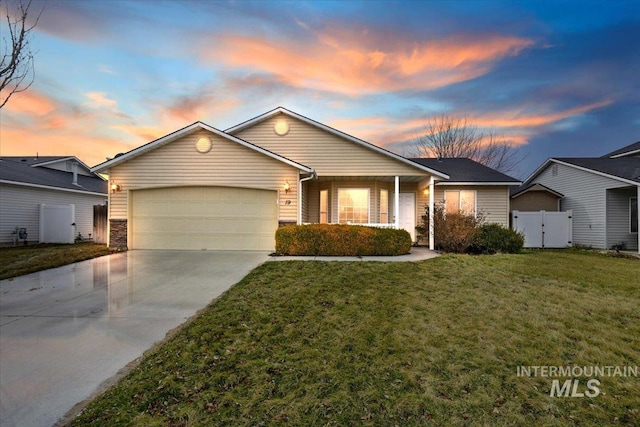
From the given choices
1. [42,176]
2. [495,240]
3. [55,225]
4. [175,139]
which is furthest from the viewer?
[42,176]

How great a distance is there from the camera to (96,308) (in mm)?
5285

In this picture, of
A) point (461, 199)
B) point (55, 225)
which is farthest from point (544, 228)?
point (55, 225)

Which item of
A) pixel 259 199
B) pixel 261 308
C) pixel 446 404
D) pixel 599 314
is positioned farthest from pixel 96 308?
pixel 599 314

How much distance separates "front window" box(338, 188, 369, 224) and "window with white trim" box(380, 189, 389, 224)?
0.72 m

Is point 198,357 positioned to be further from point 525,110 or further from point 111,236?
point 525,110

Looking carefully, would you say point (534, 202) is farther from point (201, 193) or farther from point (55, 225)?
point (55, 225)

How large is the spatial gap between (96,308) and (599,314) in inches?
327

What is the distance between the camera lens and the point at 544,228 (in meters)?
14.8

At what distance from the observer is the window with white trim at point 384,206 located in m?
14.0

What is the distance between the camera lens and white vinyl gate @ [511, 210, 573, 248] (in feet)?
48.4

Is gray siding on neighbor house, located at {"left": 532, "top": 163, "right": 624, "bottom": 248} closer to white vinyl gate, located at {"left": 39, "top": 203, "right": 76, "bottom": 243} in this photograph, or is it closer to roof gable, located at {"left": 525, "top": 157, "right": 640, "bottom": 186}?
roof gable, located at {"left": 525, "top": 157, "right": 640, "bottom": 186}

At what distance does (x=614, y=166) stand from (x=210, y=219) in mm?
18626

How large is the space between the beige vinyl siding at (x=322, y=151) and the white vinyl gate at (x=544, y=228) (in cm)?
639

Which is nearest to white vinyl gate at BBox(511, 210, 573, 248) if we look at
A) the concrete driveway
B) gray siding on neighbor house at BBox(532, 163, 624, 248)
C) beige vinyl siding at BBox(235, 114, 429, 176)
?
gray siding on neighbor house at BBox(532, 163, 624, 248)
